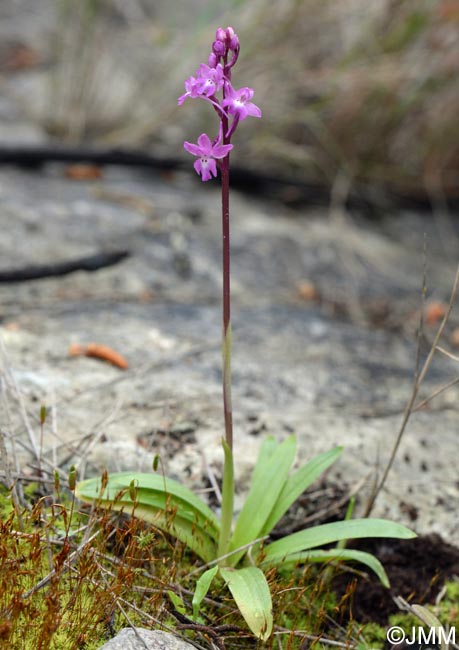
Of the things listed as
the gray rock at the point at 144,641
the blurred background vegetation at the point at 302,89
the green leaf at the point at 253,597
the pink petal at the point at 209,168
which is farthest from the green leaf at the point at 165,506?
the blurred background vegetation at the point at 302,89

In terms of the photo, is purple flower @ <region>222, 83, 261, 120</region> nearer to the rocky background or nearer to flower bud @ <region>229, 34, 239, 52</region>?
flower bud @ <region>229, 34, 239, 52</region>

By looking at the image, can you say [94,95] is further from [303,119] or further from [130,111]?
[303,119]

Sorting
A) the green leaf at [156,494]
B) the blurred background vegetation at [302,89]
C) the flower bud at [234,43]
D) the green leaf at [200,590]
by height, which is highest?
the blurred background vegetation at [302,89]

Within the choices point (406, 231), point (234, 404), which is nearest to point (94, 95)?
point (406, 231)

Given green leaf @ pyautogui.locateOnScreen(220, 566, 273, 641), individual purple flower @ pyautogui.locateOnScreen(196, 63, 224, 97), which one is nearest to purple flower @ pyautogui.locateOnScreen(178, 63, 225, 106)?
individual purple flower @ pyautogui.locateOnScreen(196, 63, 224, 97)

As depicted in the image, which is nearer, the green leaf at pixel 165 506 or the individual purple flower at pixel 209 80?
the individual purple flower at pixel 209 80

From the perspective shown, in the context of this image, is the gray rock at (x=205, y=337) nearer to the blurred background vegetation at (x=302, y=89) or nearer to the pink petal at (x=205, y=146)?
the blurred background vegetation at (x=302, y=89)

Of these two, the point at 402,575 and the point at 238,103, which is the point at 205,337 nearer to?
the point at 402,575
